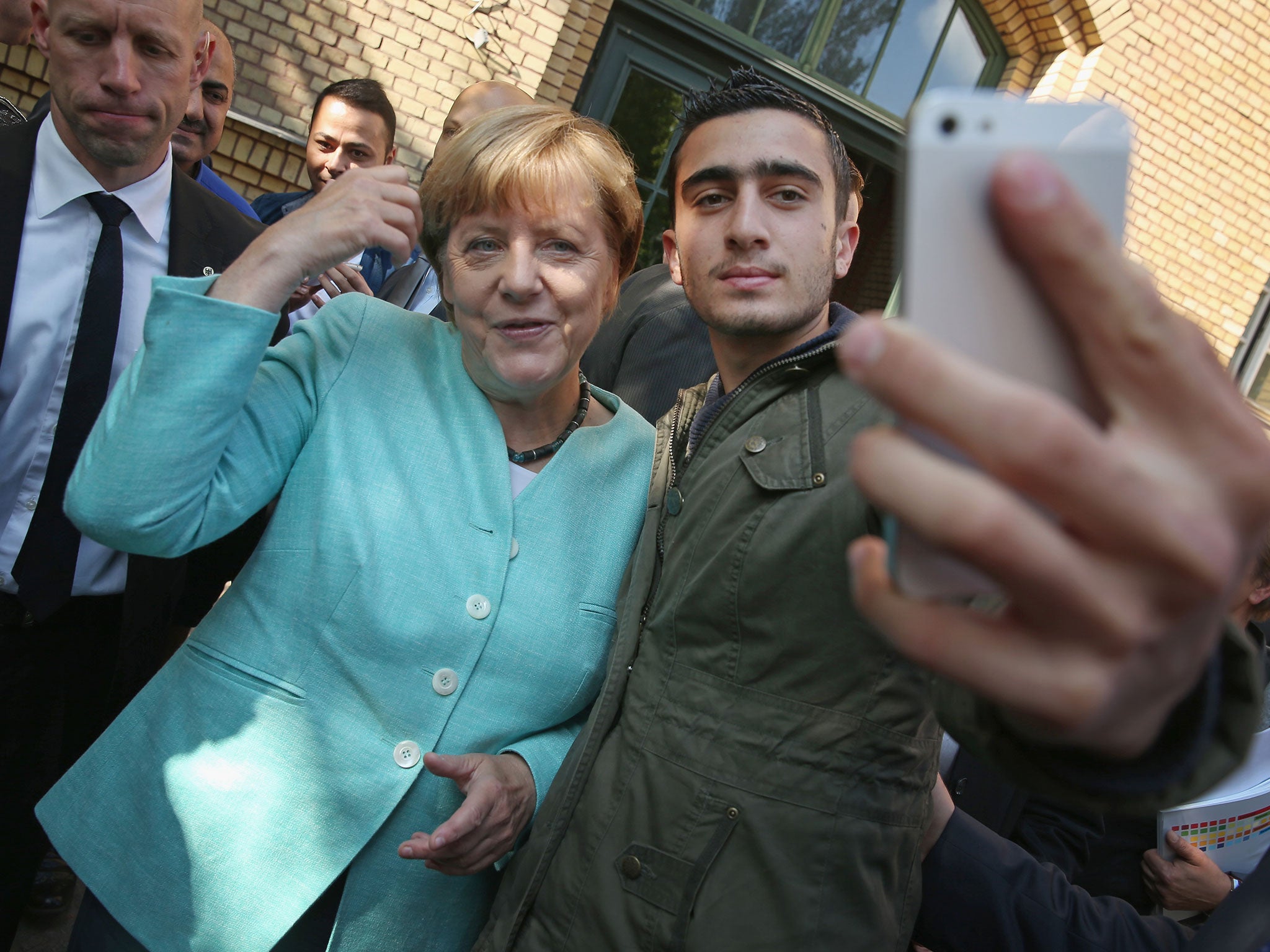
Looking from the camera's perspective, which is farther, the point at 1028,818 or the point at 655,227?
the point at 655,227

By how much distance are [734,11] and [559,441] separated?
5.13m

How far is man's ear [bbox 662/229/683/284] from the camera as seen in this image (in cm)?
Result: 203

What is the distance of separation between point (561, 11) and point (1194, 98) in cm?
464

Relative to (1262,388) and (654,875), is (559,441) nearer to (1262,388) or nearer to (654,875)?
(654,875)

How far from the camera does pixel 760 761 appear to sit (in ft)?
4.19

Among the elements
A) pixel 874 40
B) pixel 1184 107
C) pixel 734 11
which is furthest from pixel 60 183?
pixel 1184 107

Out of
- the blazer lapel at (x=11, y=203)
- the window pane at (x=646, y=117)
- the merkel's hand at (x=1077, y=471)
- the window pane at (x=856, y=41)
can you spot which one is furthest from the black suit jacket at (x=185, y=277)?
the window pane at (x=856, y=41)

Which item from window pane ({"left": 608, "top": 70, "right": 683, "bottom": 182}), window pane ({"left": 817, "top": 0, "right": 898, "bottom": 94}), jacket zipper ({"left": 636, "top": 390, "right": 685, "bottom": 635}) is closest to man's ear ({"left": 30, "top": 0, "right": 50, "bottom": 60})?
jacket zipper ({"left": 636, "top": 390, "right": 685, "bottom": 635})

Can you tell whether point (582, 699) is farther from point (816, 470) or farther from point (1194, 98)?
point (1194, 98)

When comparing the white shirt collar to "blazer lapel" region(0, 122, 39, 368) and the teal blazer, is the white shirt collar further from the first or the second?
the teal blazer

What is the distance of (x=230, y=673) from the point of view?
1.50 metres

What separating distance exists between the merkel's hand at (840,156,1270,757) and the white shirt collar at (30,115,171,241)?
A: 2.15 metres

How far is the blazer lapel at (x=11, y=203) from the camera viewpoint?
1.87 m

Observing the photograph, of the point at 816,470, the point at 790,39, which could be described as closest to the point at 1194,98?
the point at 790,39
